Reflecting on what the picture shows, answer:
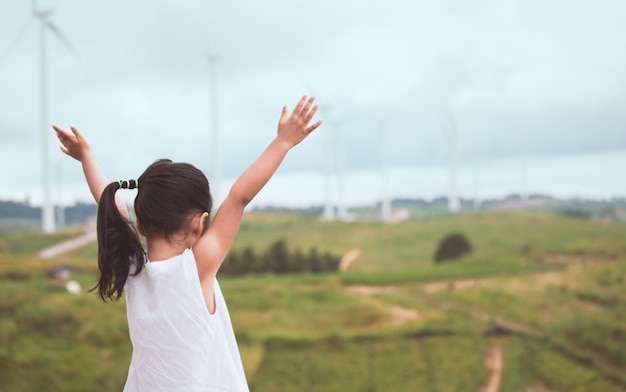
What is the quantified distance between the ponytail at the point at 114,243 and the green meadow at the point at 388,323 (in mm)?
10500

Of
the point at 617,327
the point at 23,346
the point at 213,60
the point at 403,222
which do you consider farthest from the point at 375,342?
the point at 213,60

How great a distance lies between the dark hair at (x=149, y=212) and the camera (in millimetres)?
2711

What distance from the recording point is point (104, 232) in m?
2.83

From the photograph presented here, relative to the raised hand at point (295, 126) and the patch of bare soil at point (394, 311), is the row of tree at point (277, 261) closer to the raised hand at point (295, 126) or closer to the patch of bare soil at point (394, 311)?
the patch of bare soil at point (394, 311)

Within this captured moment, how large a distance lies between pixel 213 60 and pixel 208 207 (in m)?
22.5

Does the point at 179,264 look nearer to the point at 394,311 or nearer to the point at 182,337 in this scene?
the point at 182,337

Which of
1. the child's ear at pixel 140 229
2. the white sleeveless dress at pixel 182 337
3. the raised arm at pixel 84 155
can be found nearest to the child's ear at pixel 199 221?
the white sleeveless dress at pixel 182 337

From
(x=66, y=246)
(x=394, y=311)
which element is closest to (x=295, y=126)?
(x=394, y=311)

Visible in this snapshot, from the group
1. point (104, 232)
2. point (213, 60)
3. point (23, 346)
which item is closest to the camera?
point (104, 232)

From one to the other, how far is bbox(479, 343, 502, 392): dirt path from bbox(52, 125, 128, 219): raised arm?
1301 cm

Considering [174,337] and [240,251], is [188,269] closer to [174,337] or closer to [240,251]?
[174,337]

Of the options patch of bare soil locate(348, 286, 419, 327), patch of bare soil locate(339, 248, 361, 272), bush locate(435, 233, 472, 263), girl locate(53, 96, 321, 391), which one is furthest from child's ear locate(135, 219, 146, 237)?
bush locate(435, 233, 472, 263)

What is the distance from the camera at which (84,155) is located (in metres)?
3.37

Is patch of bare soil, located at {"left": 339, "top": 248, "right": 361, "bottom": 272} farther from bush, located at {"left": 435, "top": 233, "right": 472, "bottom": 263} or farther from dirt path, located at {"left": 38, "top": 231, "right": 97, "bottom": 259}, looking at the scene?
dirt path, located at {"left": 38, "top": 231, "right": 97, "bottom": 259}
